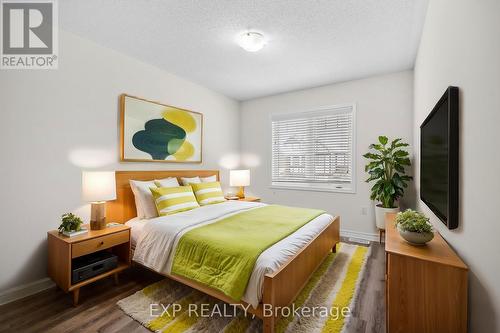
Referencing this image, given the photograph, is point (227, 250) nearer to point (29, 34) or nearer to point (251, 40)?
point (251, 40)

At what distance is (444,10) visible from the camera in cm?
159

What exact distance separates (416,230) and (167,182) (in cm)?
276

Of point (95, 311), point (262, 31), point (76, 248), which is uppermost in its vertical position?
point (262, 31)

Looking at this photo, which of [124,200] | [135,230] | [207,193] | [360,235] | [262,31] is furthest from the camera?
[360,235]

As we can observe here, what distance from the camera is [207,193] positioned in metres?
3.40

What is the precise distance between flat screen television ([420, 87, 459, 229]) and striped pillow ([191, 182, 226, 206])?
256 cm

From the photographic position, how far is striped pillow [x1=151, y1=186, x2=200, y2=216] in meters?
2.71

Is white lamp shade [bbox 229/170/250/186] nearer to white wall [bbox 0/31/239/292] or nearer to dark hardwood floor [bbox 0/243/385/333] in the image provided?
white wall [bbox 0/31/239/292]

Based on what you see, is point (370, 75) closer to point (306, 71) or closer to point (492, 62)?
point (306, 71)

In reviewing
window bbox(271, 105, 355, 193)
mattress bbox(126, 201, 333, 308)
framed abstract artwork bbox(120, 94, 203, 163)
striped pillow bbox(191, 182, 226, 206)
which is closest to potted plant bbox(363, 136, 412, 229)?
window bbox(271, 105, 355, 193)

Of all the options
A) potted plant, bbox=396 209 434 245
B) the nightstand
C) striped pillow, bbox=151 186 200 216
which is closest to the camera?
potted plant, bbox=396 209 434 245

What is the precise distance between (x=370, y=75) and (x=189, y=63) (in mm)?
2755

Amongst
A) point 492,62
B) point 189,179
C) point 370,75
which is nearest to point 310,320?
point 492,62

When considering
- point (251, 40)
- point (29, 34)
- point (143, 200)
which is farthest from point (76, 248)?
point (251, 40)
